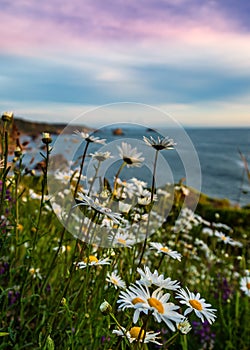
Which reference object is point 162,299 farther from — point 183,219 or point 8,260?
point 183,219

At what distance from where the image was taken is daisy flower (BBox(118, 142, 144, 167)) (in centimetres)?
124

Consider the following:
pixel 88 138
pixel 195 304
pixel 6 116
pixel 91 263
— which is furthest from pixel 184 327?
pixel 6 116

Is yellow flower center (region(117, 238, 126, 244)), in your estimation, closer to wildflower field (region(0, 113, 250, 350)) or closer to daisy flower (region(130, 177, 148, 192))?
wildflower field (region(0, 113, 250, 350))

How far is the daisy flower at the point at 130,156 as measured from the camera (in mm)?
1239

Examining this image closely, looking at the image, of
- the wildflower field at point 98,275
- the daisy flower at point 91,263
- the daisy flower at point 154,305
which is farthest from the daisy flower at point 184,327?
the daisy flower at point 91,263

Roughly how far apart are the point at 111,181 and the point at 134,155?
1.48ft

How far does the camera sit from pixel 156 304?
787 millimetres

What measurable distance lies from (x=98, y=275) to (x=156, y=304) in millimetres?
753

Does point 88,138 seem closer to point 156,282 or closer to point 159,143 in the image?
point 159,143

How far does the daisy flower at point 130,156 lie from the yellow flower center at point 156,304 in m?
0.51

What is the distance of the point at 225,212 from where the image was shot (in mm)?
Answer: 7641

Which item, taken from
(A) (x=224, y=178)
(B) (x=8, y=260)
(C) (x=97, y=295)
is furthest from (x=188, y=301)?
(A) (x=224, y=178)

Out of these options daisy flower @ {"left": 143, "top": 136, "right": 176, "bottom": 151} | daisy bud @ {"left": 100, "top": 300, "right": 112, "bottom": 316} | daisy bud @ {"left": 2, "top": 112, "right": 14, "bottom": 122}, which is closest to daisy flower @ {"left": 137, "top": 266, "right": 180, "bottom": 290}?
daisy bud @ {"left": 100, "top": 300, "right": 112, "bottom": 316}

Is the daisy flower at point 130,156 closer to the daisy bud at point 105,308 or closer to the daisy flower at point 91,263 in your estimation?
the daisy flower at point 91,263
